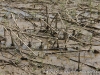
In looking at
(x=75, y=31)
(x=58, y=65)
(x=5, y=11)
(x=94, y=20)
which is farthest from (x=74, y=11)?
(x=58, y=65)

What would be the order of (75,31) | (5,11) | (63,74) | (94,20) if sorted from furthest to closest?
(5,11) → (94,20) → (75,31) → (63,74)

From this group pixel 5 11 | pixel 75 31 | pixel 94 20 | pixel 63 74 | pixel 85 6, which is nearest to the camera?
Result: pixel 63 74

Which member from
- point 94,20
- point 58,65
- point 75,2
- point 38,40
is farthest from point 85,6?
point 58,65

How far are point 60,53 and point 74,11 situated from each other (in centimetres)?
194

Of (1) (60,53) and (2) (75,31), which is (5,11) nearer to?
(2) (75,31)

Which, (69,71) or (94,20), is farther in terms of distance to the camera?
(94,20)

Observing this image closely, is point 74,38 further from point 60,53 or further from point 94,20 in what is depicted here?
point 94,20

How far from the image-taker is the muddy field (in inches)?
188

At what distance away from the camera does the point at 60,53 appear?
206 inches

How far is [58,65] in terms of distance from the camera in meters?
4.87

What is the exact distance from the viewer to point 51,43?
552 centimetres

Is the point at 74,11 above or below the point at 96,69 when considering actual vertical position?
above

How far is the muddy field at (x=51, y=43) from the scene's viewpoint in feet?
15.7

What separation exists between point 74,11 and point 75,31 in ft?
3.29
